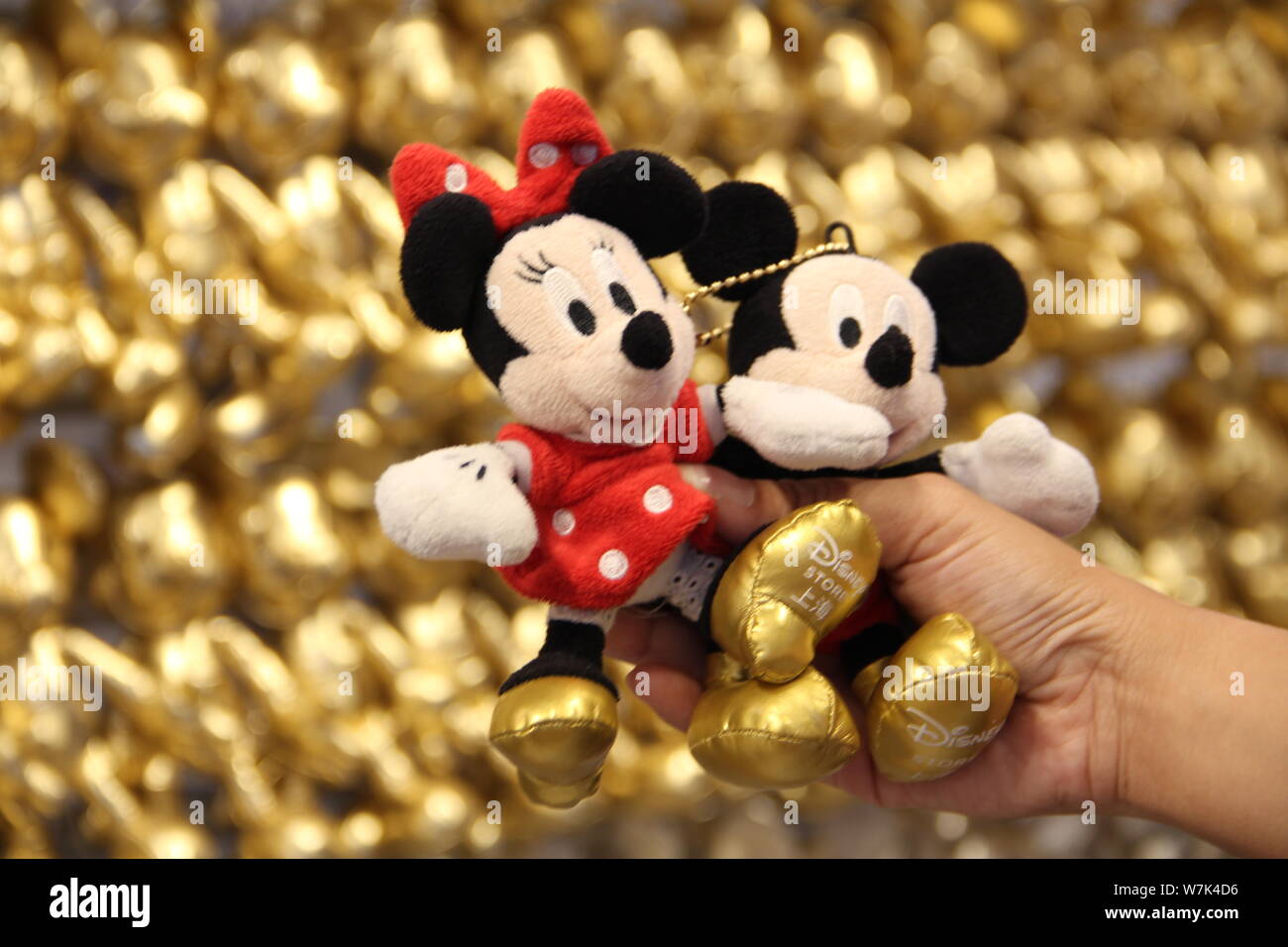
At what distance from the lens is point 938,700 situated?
1.98ft

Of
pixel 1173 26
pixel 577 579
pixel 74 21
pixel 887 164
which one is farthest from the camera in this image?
pixel 1173 26

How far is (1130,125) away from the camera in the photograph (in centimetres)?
106

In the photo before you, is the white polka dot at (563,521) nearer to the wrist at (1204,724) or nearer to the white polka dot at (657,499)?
the white polka dot at (657,499)

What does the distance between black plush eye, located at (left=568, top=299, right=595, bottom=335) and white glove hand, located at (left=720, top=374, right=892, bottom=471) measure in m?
0.10

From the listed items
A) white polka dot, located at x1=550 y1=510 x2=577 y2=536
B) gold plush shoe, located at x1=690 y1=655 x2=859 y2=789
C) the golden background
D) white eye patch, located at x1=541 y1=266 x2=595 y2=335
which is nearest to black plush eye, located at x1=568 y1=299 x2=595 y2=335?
white eye patch, located at x1=541 y1=266 x2=595 y2=335

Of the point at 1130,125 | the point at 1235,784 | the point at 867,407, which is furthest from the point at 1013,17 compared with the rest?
the point at 1235,784

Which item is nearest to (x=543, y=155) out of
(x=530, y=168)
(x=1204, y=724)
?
(x=530, y=168)

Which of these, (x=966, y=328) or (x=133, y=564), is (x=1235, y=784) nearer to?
(x=966, y=328)

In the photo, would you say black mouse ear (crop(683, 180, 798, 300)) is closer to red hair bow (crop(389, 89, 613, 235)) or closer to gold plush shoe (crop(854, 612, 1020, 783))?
red hair bow (crop(389, 89, 613, 235))

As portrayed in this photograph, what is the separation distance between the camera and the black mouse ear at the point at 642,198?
0.60m

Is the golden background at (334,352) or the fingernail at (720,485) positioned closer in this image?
the fingernail at (720,485)

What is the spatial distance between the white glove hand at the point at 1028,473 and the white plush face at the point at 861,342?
0.04m

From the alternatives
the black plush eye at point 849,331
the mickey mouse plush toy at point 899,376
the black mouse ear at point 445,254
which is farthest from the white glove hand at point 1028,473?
the black mouse ear at point 445,254

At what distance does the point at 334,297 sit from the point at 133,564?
0.82ft
